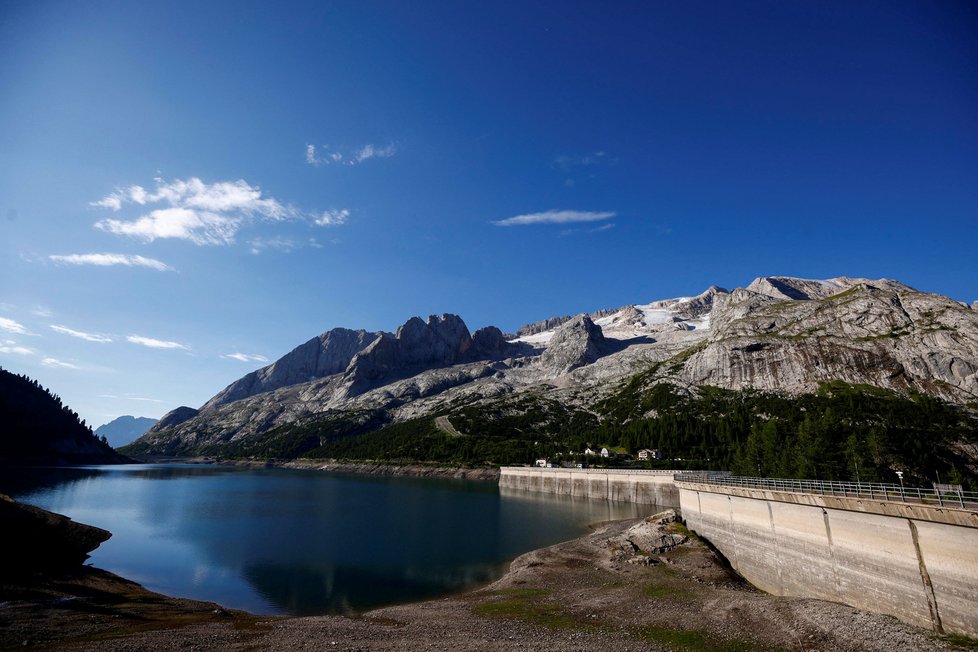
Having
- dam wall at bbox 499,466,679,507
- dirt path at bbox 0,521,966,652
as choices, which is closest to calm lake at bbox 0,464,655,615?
dam wall at bbox 499,466,679,507

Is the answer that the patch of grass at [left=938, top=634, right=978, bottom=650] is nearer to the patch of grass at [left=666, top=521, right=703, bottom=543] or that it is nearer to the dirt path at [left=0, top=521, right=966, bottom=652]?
the dirt path at [left=0, top=521, right=966, bottom=652]

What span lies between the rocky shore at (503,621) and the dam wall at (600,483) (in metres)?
63.4

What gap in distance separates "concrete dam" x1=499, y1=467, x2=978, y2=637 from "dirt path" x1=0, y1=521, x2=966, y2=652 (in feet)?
5.73

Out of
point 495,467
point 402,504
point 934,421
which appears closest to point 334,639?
point 402,504

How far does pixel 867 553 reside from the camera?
3114 cm

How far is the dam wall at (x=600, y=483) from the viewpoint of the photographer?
106375 mm

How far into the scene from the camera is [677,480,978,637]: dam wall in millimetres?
25250

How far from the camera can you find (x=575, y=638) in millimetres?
28938

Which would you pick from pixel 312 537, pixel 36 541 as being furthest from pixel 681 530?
pixel 36 541

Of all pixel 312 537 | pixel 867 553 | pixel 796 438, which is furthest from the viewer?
pixel 796 438

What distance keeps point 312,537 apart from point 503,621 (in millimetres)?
44729

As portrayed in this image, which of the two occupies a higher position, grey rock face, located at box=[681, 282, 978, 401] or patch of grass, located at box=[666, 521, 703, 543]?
grey rock face, located at box=[681, 282, 978, 401]

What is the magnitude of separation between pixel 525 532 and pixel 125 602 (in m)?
52.6

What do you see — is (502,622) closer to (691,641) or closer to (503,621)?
(503,621)
